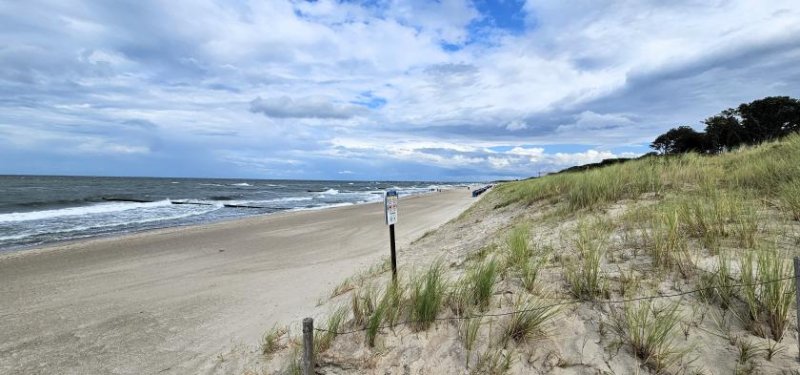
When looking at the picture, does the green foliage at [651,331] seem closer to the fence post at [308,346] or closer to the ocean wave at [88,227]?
the fence post at [308,346]

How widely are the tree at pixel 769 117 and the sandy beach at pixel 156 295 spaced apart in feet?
144

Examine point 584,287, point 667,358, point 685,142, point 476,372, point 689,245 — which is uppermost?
point 685,142

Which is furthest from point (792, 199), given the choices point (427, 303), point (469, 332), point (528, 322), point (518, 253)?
point (427, 303)

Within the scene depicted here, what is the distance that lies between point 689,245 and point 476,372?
9.51ft

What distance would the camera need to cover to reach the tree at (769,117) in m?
39.5

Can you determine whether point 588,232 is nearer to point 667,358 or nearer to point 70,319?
point 667,358

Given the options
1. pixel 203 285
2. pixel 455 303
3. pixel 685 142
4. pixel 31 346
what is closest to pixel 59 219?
pixel 203 285

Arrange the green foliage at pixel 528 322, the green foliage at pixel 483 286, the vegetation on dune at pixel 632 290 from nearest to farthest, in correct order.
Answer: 1. the vegetation on dune at pixel 632 290
2. the green foliage at pixel 528 322
3. the green foliage at pixel 483 286

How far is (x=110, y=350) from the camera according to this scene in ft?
18.5

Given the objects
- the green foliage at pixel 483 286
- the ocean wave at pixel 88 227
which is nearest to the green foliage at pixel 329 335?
the green foliage at pixel 483 286

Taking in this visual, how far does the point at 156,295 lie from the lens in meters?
8.35

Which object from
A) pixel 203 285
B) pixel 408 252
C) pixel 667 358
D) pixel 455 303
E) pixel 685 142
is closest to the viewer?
pixel 667 358

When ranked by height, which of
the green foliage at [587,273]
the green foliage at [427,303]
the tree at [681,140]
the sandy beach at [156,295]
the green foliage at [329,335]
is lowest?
the sandy beach at [156,295]

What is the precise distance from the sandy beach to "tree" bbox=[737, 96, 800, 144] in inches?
1729
